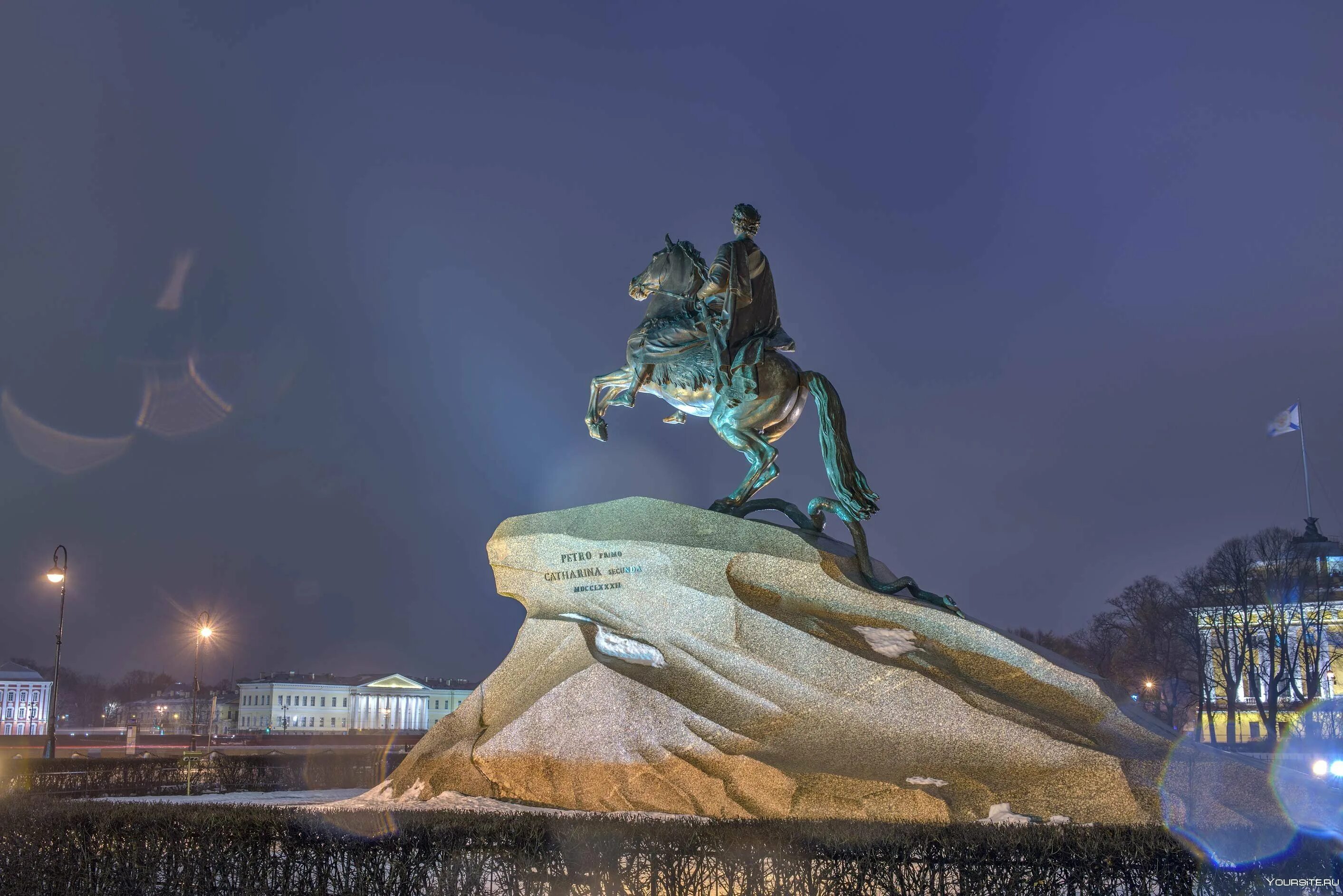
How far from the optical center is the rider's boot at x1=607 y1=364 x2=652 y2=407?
45.4 feet

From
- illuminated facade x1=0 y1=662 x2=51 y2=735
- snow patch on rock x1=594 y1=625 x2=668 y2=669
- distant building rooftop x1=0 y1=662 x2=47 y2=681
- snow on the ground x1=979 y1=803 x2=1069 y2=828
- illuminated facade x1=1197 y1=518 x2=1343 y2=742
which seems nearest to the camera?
snow on the ground x1=979 y1=803 x2=1069 y2=828

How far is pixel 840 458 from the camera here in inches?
517

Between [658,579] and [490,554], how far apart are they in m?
2.57

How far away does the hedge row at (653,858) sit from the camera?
253 inches

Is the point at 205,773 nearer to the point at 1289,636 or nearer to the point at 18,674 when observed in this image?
the point at 1289,636

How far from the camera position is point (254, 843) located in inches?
304

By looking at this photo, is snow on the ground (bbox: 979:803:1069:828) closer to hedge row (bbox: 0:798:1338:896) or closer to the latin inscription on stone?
hedge row (bbox: 0:798:1338:896)

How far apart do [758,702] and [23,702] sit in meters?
121

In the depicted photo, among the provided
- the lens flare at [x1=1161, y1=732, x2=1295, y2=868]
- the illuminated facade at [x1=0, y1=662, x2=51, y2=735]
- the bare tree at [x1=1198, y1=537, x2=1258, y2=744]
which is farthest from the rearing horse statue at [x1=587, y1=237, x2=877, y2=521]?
the illuminated facade at [x1=0, y1=662, x2=51, y2=735]

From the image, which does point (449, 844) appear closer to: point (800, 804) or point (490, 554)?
point (800, 804)

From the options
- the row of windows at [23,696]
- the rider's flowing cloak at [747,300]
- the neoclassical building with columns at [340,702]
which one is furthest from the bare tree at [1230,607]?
the row of windows at [23,696]

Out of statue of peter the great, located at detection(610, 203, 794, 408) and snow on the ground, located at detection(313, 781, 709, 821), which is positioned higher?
statue of peter the great, located at detection(610, 203, 794, 408)

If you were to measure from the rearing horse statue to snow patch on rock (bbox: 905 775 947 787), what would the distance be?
3665mm

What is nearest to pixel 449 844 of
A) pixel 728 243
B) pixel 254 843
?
pixel 254 843
